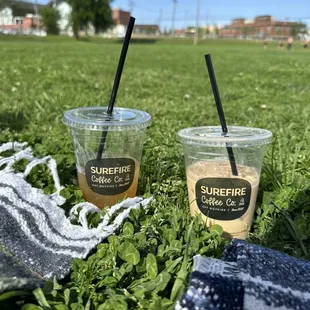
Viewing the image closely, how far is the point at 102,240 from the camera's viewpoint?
158 cm

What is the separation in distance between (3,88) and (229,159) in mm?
4153

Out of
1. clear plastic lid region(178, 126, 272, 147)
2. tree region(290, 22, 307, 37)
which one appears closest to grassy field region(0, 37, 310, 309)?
clear plastic lid region(178, 126, 272, 147)

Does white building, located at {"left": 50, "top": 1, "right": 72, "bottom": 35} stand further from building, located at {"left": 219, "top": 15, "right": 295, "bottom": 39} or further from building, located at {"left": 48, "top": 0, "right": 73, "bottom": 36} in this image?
building, located at {"left": 219, "top": 15, "right": 295, "bottom": 39}

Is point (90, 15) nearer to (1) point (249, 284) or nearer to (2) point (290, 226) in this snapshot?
(2) point (290, 226)

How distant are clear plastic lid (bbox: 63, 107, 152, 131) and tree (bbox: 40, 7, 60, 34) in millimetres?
66925

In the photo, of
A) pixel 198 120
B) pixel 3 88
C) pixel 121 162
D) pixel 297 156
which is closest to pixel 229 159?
pixel 121 162

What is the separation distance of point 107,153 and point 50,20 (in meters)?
67.3

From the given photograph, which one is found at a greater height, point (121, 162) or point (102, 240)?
point (121, 162)

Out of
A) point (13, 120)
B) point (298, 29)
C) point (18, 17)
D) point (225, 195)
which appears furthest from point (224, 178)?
point (298, 29)

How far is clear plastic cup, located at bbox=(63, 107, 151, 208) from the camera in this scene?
6.21 ft

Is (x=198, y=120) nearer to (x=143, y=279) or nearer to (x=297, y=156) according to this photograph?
(x=297, y=156)

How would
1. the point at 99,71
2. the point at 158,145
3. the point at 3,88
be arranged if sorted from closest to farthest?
1. the point at 158,145
2. the point at 3,88
3. the point at 99,71

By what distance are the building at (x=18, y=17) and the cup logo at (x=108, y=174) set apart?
154ft

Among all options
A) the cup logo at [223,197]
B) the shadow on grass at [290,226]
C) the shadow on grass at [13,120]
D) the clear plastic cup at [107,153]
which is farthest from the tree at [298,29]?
the cup logo at [223,197]
